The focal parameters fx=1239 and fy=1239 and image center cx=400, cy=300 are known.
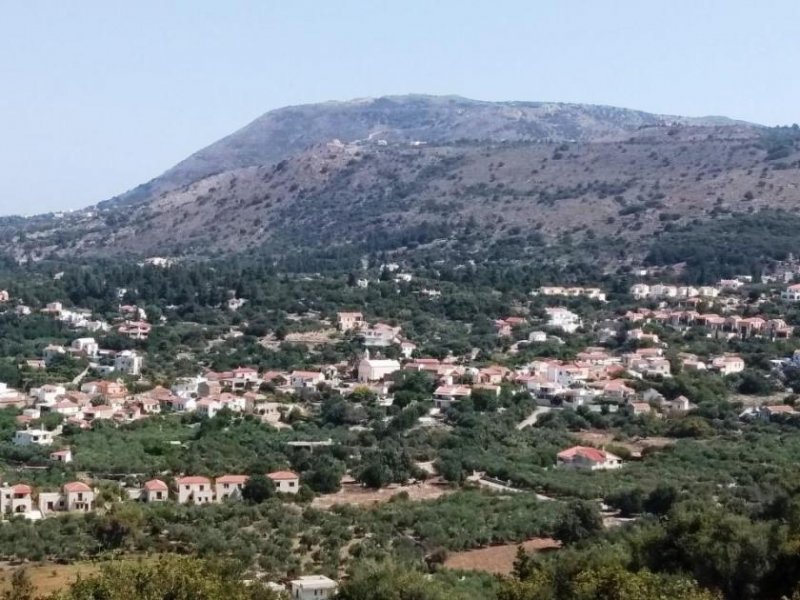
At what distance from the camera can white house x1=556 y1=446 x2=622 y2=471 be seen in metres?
32.8

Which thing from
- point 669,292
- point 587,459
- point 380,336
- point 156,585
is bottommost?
point 587,459

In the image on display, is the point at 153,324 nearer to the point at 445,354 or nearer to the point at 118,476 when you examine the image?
the point at 445,354

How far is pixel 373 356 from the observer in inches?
1953

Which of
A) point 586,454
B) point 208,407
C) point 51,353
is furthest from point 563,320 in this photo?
point 586,454

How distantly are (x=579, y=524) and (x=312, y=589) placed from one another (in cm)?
625

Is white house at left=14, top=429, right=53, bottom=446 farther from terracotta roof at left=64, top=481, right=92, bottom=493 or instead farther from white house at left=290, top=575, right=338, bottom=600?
white house at left=290, top=575, right=338, bottom=600

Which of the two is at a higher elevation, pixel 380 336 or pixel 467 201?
pixel 467 201

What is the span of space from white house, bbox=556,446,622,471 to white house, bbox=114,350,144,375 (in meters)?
20.8

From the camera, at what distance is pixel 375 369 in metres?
46.1

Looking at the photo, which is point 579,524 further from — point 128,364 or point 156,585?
point 128,364

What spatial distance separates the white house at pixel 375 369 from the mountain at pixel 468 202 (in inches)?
1267

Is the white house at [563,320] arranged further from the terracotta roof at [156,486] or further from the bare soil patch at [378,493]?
the terracotta roof at [156,486]

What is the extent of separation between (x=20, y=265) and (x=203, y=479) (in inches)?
2898

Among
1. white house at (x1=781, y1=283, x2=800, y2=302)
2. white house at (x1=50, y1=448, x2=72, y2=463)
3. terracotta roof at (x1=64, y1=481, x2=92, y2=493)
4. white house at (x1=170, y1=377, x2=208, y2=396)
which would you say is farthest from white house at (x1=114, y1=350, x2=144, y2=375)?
white house at (x1=781, y1=283, x2=800, y2=302)
